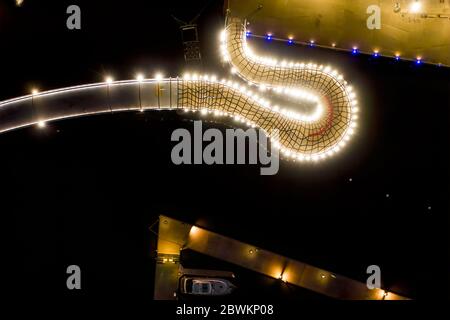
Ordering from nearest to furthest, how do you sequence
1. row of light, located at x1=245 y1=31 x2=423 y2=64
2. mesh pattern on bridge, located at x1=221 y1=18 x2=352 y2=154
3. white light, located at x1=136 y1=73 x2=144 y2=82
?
mesh pattern on bridge, located at x1=221 y1=18 x2=352 y2=154, white light, located at x1=136 y1=73 x2=144 y2=82, row of light, located at x1=245 y1=31 x2=423 y2=64

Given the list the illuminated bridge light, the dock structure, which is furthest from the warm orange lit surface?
the dock structure

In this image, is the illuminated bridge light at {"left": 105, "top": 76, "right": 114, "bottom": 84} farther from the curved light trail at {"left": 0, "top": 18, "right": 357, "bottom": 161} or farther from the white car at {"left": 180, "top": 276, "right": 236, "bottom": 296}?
the white car at {"left": 180, "top": 276, "right": 236, "bottom": 296}

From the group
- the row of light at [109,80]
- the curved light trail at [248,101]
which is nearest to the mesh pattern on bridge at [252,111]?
the curved light trail at [248,101]

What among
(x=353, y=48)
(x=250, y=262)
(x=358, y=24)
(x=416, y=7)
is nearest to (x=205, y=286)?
(x=250, y=262)

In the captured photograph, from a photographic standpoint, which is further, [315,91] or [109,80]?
[109,80]

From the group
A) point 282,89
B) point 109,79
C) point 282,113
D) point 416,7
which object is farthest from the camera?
point 416,7

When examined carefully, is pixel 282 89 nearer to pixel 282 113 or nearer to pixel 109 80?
pixel 282 113
